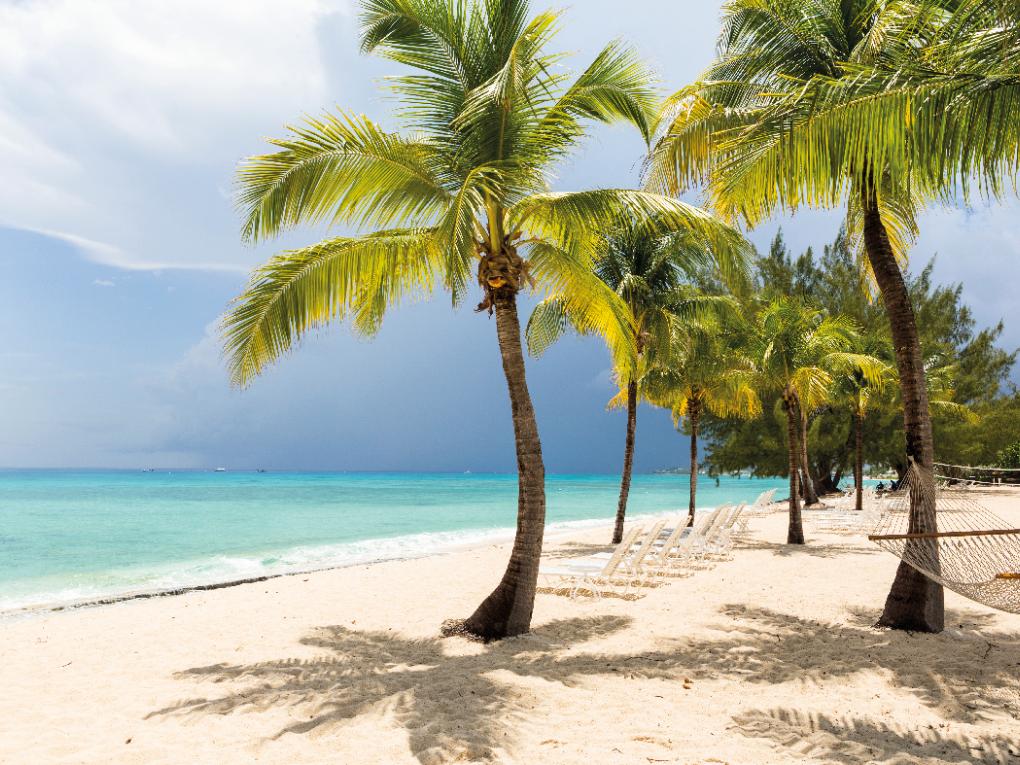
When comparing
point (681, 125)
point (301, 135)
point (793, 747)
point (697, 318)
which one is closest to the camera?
point (793, 747)

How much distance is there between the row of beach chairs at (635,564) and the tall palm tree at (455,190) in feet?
7.46

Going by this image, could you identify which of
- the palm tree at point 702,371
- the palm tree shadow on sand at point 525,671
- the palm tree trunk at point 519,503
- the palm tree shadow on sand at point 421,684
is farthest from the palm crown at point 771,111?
the palm tree at point 702,371

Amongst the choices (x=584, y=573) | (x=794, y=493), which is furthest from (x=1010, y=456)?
(x=584, y=573)

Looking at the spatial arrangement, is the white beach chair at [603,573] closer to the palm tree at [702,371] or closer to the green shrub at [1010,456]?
the palm tree at [702,371]

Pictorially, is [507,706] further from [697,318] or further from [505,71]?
[697,318]

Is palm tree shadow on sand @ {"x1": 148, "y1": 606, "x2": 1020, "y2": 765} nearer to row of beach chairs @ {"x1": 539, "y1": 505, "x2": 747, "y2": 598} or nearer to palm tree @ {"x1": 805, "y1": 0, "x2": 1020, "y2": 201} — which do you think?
row of beach chairs @ {"x1": 539, "y1": 505, "x2": 747, "y2": 598}

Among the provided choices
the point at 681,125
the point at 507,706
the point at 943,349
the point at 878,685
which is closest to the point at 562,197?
the point at 681,125

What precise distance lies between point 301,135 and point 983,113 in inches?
190

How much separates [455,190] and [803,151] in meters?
3.27

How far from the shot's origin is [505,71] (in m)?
5.23

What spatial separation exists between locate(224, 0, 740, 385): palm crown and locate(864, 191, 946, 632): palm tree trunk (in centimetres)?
146

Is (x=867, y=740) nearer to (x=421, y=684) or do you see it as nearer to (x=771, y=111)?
(x=421, y=684)

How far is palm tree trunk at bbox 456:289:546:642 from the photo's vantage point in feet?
20.0

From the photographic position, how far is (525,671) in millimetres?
5176
